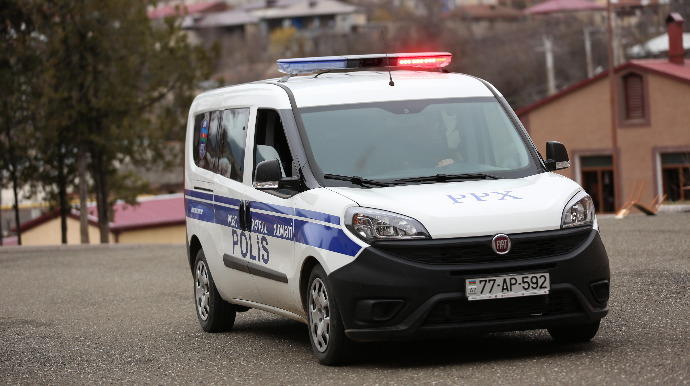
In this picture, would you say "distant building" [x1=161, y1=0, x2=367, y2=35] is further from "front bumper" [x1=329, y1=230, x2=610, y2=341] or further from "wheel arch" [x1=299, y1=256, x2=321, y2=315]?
"front bumper" [x1=329, y1=230, x2=610, y2=341]

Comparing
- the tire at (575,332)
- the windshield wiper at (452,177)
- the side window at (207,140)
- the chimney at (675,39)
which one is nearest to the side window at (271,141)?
the windshield wiper at (452,177)

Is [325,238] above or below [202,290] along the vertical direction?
above

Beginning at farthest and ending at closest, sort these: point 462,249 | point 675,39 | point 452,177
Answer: point 675,39
point 452,177
point 462,249

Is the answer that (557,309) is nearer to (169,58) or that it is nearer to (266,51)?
(169,58)

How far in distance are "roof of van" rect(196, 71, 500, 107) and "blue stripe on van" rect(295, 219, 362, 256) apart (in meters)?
0.99

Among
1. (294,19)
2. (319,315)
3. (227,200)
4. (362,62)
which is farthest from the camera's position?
(294,19)

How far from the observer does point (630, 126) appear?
151 feet

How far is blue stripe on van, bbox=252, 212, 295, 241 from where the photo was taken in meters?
7.64

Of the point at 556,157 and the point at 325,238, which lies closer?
the point at 325,238

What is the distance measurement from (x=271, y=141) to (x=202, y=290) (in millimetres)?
2342

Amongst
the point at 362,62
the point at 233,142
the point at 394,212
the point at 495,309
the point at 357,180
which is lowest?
the point at 495,309

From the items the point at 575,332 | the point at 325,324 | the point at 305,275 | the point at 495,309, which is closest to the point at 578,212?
the point at 495,309

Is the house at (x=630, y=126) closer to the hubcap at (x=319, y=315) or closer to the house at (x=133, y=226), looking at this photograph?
the house at (x=133, y=226)

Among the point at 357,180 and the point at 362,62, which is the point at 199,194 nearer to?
the point at 362,62
